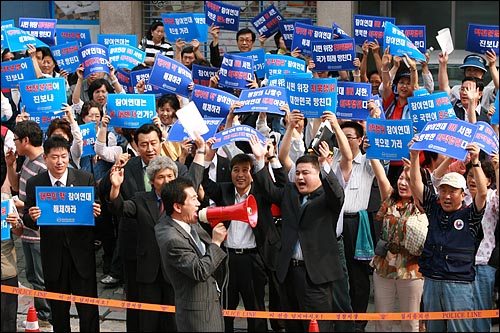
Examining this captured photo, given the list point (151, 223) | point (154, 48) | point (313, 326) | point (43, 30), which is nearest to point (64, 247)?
→ point (151, 223)

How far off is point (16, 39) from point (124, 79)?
4.96 feet

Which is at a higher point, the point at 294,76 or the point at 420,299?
the point at 294,76

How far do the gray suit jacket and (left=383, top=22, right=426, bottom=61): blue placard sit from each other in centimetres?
454

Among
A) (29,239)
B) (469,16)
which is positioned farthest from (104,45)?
(469,16)

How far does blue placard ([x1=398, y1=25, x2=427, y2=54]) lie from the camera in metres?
12.4

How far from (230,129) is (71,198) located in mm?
1659

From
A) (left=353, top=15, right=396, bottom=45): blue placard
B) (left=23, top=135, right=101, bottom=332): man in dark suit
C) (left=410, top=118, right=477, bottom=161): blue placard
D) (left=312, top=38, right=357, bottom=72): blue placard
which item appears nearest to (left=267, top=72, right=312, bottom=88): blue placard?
(left=312, top=38, right=357, bottom=72): blue placard

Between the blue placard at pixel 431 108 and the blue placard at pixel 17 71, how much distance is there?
4797 millimetres

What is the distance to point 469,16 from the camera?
67.6 feet

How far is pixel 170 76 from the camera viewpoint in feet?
37.9

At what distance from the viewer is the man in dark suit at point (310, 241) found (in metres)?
9.53

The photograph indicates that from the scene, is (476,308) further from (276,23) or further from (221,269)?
(276,23)

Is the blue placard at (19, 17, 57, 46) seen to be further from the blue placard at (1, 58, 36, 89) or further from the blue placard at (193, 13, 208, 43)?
the blue placard at (193, 13, 208, 43)

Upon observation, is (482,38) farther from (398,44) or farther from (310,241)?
(310,241)
